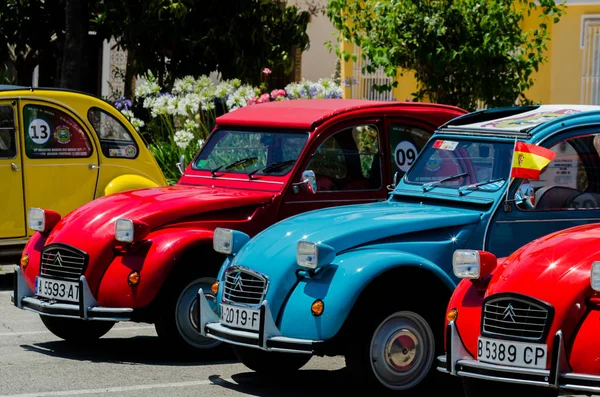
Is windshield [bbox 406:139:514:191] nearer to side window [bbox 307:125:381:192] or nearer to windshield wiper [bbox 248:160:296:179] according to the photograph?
side window [bbox 307:125:381:192]

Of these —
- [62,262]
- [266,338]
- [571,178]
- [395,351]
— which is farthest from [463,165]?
[62,262]

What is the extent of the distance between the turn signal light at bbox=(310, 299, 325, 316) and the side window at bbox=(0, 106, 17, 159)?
17.4ft

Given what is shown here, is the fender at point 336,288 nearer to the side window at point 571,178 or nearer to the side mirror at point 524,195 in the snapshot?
the side mirror at point 524,195

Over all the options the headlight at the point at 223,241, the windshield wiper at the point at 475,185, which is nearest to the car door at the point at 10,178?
the headlight at the point at 223,241

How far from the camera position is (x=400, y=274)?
7.18 meters

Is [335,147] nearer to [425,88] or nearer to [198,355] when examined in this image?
[198,355]

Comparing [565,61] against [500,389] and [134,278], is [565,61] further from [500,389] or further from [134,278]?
[500,389]

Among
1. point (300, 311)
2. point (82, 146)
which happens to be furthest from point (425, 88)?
point (300, 311)

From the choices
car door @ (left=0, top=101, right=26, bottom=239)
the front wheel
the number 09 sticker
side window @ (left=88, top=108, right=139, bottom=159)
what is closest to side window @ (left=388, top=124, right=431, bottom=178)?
the number 09 sticker

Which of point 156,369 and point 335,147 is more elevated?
point 335,147

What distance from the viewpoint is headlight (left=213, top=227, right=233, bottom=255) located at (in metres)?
7.88

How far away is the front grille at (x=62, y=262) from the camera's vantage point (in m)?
8.39

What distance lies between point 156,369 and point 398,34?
7888 mm

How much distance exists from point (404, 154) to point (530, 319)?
12.3 feet
